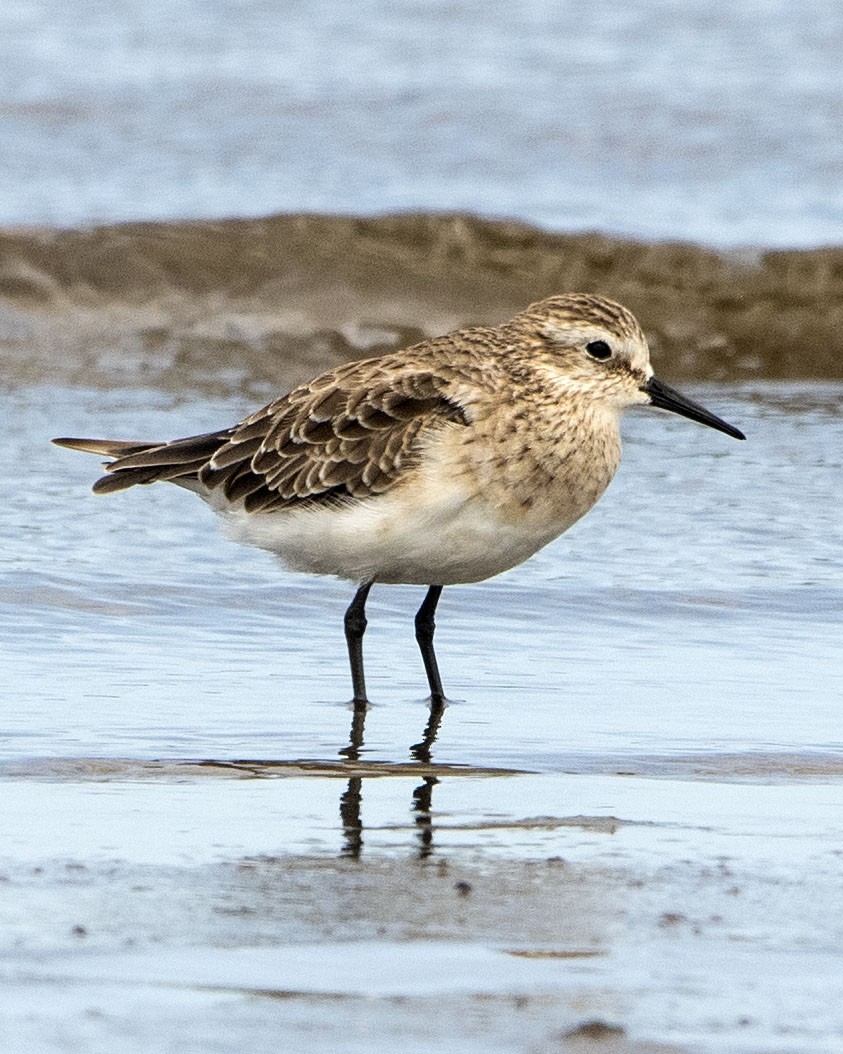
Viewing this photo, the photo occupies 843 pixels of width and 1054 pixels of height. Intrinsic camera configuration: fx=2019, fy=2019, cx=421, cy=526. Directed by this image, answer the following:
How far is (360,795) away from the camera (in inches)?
201

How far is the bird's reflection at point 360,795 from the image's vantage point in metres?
4.64

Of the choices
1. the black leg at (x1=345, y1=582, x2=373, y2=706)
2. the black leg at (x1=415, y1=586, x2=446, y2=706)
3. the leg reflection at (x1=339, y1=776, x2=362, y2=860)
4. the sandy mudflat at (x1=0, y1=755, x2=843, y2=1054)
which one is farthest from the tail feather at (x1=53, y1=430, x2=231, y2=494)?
the leg reflection at (x1=339, y1=776, x2=362, y2=860)

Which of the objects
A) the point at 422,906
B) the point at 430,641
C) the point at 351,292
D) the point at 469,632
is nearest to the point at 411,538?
the point at 430,641

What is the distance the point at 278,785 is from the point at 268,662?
1.34 m

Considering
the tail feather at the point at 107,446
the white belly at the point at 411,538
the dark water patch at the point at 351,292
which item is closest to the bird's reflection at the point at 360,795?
the white belly at the point at 411,538

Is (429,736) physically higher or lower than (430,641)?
lower

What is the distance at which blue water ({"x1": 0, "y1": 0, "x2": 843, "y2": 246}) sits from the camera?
44.6 feet

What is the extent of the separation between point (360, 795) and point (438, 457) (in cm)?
144

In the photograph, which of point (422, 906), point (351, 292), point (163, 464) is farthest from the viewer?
point (351, 292)

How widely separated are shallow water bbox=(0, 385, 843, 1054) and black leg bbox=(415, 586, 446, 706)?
0.29 feet

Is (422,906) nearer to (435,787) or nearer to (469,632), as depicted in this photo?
(435,787)

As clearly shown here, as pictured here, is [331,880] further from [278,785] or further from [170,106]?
[170,106]

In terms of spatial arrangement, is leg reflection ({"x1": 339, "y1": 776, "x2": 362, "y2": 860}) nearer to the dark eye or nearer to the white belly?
the white belly

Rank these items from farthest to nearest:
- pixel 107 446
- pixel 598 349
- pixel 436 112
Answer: pixel 436 112
pixel 107 446
pixel 598 349
